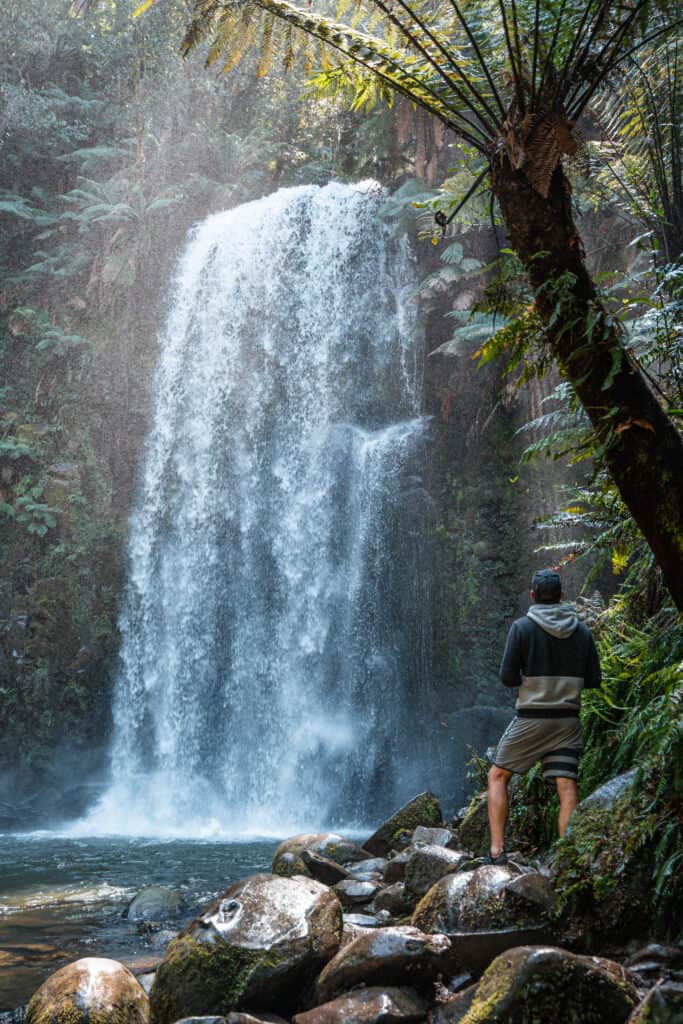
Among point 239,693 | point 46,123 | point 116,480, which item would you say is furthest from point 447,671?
point 46,123

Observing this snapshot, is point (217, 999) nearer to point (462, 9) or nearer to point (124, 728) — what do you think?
point (462, 9)

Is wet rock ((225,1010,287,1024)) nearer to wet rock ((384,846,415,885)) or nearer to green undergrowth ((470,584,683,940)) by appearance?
green undergrowth ((470,584,683,940))

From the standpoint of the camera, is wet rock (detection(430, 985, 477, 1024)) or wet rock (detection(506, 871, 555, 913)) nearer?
wet rock (detection(430, 985, 477, 1024))

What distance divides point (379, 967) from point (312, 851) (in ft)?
8.56

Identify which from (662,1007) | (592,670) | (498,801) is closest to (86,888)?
(498,801)

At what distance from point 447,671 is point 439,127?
9194 millimetres

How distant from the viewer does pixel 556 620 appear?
172 inches

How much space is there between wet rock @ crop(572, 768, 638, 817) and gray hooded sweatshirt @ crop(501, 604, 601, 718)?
1.59 ft

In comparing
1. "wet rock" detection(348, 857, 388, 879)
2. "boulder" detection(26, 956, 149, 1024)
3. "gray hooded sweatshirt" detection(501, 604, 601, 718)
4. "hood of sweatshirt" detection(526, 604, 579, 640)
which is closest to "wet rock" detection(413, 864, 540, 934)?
"gray hooded sweatshirt" detection(501, 604, 601, 718)

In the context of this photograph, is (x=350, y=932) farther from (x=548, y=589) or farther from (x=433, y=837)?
(x=548, y=589)

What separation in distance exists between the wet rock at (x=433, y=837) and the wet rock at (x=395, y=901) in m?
0.75

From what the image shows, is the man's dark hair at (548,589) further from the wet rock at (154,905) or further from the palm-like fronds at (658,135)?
the wet rock at (154,905)

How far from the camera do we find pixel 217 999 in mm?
3682

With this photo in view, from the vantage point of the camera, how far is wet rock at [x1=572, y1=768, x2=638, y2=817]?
149 inches
